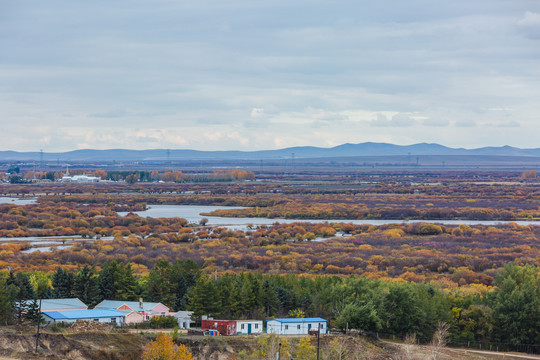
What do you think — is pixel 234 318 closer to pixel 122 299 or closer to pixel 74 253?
pixel 122 299

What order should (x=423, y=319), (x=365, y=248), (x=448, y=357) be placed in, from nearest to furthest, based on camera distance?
1. (x=448, y=357)
2. (x=423, y=319)
3. (x=365, y=248)

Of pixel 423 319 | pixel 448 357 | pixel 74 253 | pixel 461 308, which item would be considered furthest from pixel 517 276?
pixel 74 253

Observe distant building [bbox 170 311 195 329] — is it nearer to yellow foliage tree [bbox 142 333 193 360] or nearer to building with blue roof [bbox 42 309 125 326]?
building with blue roof [bbox 42 309 125 326]

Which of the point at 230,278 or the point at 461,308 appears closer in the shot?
the point at 461,308

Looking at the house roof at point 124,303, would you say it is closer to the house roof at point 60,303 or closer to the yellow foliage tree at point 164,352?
the house roof at point 60,303

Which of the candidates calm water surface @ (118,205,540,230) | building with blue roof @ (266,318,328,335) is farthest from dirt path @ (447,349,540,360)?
calm water surface @ (118,205,540,230)

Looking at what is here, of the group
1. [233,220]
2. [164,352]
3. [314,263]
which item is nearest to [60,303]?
[164,352]

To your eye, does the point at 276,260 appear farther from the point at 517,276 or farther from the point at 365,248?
the point at 517,276

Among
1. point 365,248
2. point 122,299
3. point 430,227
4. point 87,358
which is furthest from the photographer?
point 430,227
